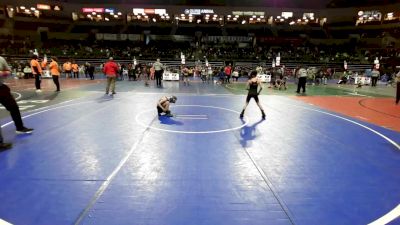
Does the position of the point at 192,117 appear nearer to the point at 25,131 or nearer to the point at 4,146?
the point at 25,131

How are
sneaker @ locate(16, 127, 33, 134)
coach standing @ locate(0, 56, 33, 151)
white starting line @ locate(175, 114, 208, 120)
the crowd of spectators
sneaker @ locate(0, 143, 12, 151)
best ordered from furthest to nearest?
the crowd of spectators < white starting line @ locate(175, 114, 208, 120) < sneaker @ locate(16, 127, 33, 134) < coach standing @ locate(0, 56, 33, 151) < sneaker @ locate(0, 143, 12, 151)

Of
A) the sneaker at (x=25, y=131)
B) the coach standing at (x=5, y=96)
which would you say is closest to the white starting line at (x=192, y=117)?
the sneaker at (x=25, y=131)

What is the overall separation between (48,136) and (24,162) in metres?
1.98

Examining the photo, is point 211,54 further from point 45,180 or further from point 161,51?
point 45,180

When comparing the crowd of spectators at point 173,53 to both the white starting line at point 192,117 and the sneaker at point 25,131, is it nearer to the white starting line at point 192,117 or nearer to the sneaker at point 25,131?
the white starting line at point 192,117

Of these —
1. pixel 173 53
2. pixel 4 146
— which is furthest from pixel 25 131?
pixel 173 53

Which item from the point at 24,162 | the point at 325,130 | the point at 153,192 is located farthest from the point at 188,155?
the point at 325,130

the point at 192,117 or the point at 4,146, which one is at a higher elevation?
the point at 192,117

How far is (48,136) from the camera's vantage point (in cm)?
801

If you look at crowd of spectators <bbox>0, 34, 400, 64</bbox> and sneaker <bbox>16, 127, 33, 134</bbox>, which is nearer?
sneaker <bbox>16, 127, 33, 134</bbox>

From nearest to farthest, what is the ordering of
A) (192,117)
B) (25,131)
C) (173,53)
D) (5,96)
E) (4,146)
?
1. (4,146)
2. (5,96)
3. (25,131)
4. (192,117)
5. (173,53)

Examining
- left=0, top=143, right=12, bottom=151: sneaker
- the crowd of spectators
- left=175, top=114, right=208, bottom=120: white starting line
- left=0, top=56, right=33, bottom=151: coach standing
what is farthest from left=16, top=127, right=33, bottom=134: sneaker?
the crowd of spectators

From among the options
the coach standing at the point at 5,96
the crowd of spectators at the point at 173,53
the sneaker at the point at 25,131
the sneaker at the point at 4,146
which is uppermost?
the crowd of spectators at the point at 173,53

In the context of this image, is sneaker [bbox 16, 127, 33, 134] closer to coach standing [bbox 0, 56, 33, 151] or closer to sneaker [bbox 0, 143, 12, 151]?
coach standing [bbox 0, 56, 33, 151]
